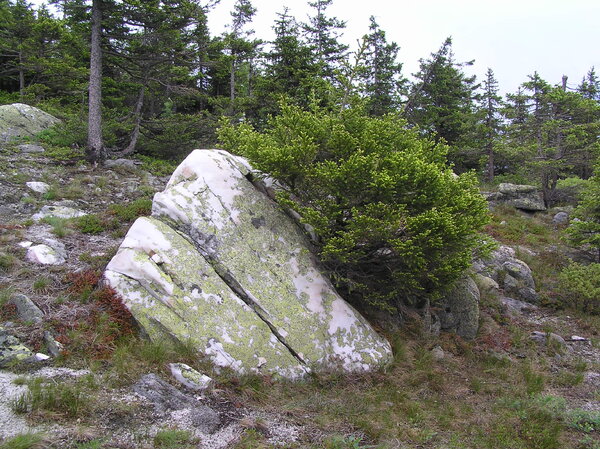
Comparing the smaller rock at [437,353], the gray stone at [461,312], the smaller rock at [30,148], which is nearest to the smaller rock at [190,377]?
the smaller rock at [437,353]

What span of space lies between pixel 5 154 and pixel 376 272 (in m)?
15.9

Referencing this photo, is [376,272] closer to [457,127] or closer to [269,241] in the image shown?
[269,241]

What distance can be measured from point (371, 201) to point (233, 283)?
134 inches

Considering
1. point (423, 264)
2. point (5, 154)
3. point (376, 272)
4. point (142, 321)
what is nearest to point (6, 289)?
point (142, 321)

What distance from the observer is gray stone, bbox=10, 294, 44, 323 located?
20.8 ft

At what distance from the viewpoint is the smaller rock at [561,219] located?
2062 cm

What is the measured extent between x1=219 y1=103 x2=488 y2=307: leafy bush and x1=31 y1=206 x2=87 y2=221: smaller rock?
5.99 meters

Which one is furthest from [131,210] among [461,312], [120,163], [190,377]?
[461,312]

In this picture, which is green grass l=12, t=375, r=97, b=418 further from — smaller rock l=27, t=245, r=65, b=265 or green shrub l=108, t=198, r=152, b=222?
green shrub l=108, t=198, r=152, b=222

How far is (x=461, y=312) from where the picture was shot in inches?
415

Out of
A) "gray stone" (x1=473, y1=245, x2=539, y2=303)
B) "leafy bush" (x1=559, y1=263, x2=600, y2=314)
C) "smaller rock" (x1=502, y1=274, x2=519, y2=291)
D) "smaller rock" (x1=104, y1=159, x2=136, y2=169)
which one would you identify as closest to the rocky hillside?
"leafy bush" (x1=559, y1=263, x2=600, y2=314)

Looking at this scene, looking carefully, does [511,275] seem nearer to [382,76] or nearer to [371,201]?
[371,201]

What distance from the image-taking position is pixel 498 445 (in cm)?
568

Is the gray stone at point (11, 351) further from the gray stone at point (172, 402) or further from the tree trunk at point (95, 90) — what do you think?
the tree trunk at point (95, 90)
